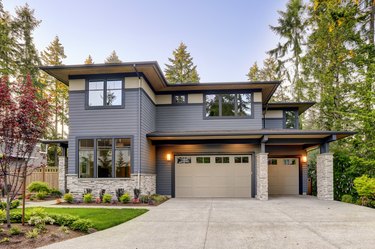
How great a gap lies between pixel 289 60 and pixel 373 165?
1331 cm

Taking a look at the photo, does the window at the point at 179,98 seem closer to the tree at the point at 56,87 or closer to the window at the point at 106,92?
the window at the point at 106,92

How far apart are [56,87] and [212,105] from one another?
17660mm

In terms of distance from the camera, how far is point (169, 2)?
1738 centimetres

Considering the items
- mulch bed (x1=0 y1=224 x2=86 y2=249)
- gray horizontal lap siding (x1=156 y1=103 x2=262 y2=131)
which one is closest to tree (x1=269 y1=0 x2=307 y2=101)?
gray horizontal lap siding (x1=156 y1=103 x2=262 y2=131)

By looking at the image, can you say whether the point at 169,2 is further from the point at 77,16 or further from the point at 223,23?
the point at 77,16

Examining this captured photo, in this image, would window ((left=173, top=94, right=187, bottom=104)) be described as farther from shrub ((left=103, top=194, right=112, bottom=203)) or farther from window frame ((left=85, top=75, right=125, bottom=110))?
shrub ((left=103, top=194, right=112, bottom=203))

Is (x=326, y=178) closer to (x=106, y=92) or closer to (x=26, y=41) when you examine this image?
(x=106, y=92)

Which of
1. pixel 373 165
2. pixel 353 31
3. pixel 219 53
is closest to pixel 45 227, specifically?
pixel 373 165

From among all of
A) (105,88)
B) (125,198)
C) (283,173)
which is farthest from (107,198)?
(283,173)

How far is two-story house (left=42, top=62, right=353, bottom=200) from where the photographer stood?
40.5ft

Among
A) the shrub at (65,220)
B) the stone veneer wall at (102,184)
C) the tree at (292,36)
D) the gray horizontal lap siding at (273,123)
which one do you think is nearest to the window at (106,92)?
the stone veneer wall at (102,184)

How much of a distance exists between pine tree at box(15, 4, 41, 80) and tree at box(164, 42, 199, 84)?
13542mm

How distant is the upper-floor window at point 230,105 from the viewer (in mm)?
14516

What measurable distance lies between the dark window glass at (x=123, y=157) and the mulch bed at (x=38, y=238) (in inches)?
224
